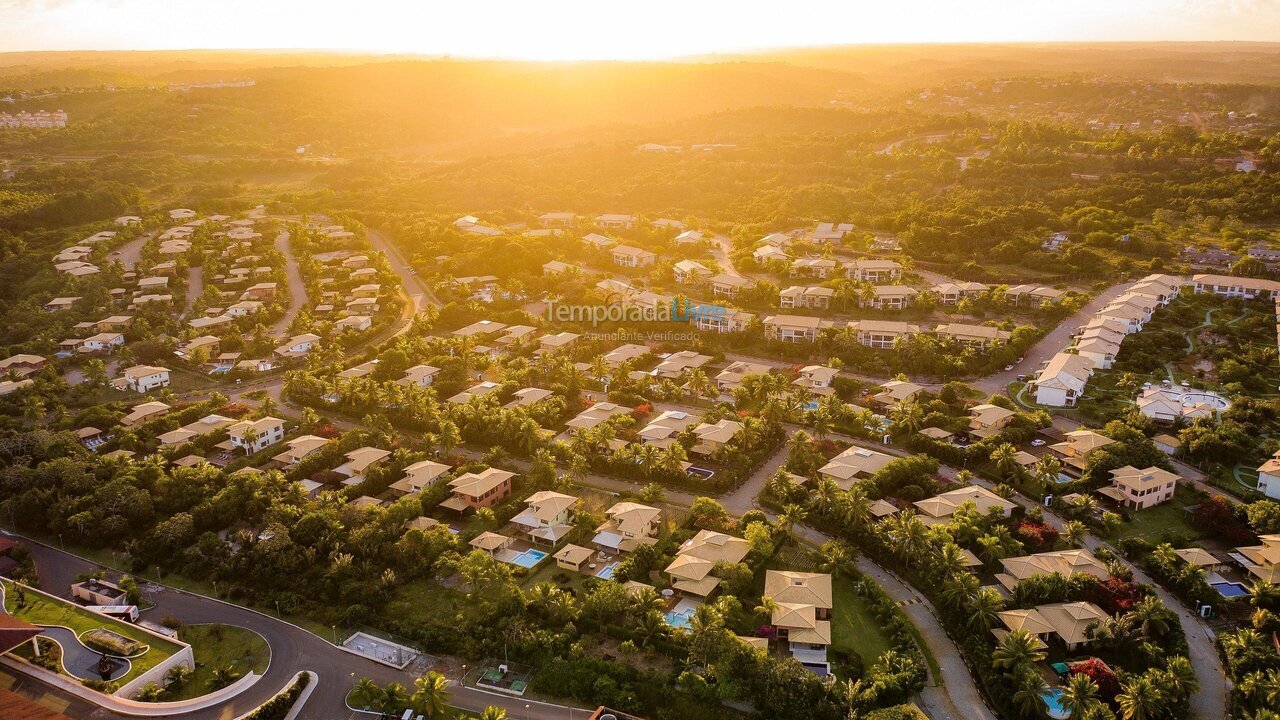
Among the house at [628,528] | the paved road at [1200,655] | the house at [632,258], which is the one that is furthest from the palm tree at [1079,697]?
the house at [632,258]

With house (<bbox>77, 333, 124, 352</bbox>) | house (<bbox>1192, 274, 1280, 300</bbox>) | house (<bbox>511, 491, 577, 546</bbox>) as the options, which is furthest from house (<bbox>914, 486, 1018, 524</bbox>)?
house (<bbox>77, 333, 124, 352</bbox>)

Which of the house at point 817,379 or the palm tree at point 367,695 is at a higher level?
the house at point 817,379

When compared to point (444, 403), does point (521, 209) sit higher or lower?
higher

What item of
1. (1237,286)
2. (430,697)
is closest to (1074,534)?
(430,697)

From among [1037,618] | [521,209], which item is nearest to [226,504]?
[1037,618]

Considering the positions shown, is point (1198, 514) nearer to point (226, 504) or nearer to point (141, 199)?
point (226, 504)

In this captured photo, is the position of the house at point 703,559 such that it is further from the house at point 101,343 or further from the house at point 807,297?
the house at point 101,343

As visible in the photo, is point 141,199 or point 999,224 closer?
point 999,224
